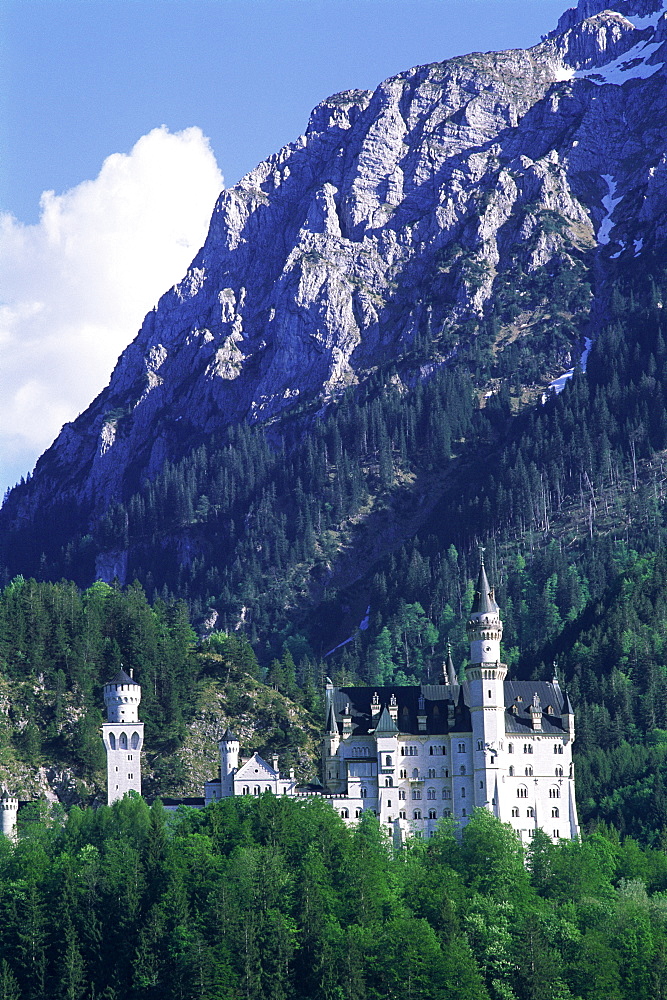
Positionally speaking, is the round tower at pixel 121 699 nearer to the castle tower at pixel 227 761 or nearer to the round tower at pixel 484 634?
the castle tower at pixel 227 761

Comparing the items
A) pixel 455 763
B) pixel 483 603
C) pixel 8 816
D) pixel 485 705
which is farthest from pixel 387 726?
pixel 8 816

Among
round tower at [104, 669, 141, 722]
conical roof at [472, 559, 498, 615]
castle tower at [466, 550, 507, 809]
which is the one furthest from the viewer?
round tower at [104, 669, 141, 722]

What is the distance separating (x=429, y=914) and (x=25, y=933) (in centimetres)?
2993

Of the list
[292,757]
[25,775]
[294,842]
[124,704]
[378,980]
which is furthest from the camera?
[292,757]

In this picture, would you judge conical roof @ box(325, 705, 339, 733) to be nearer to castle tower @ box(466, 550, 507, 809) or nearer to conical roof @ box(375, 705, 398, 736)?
conical roof @ box(375, 705, 398, 736)

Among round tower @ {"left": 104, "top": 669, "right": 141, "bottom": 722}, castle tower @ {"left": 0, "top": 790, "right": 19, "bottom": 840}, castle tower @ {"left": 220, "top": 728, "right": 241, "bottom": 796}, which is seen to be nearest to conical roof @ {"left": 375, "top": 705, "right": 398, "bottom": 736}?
castle tower @ {"left": 220, "top": 728, "right": 241, "bottom": 796}

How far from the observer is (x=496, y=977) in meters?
120

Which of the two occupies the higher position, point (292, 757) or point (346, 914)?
point (292, 757)

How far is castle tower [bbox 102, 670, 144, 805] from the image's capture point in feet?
488

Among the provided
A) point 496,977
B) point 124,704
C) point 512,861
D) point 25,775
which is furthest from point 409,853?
point 25,775

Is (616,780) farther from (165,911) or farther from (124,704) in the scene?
(165,911)

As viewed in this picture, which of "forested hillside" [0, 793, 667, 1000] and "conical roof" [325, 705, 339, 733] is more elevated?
"conical roof" [325, 705, 339, 733]

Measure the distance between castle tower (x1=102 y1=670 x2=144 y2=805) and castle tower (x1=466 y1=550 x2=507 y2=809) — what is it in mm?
30449

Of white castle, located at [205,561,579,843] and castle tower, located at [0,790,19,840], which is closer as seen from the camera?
castle tower, located at [0,790,19,840]
